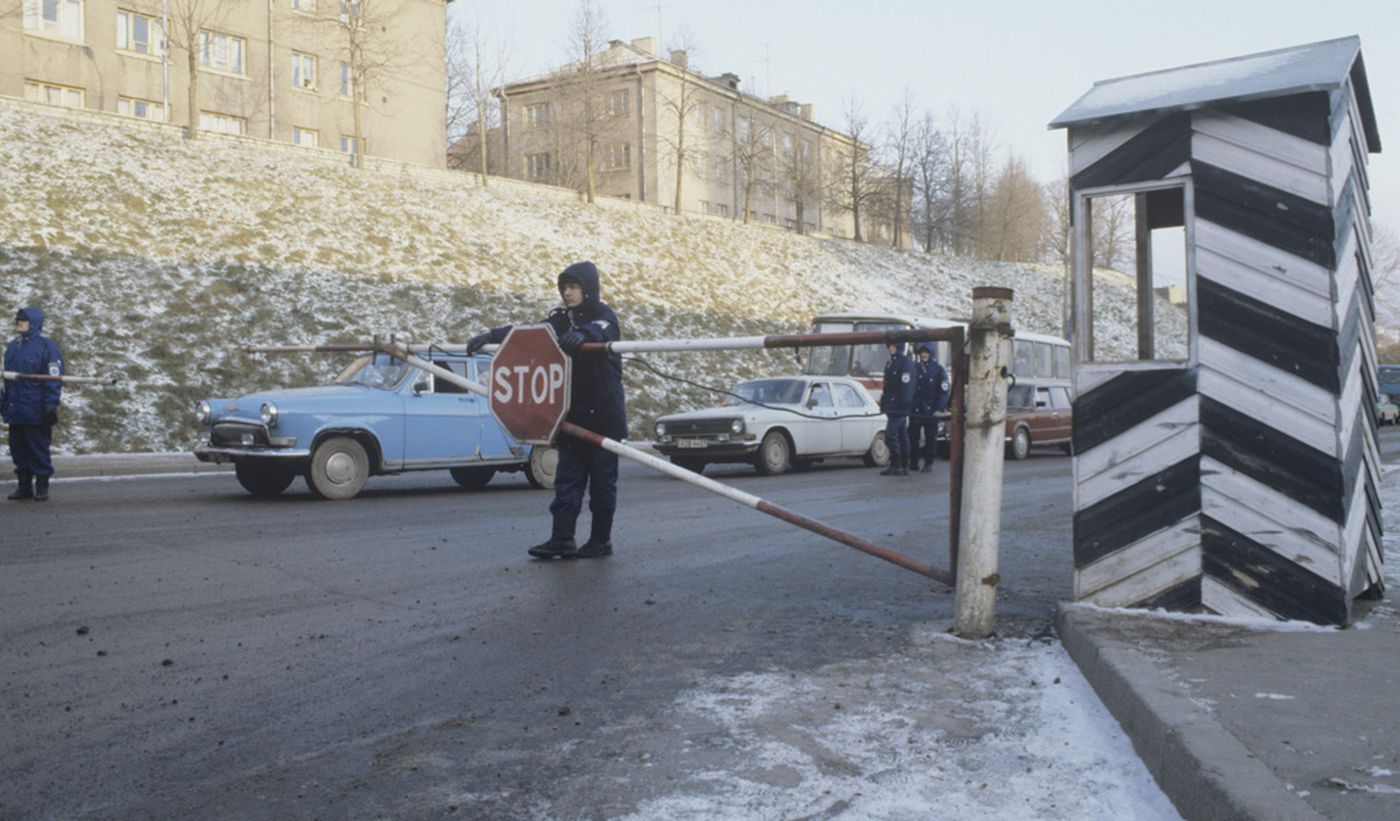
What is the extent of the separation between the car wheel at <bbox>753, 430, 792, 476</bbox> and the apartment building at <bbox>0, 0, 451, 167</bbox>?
24764 mm

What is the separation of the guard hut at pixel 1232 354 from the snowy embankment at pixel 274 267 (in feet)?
56.0

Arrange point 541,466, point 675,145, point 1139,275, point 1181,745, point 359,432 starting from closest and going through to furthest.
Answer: point 1181,745, point 1139,275, point 359,432, point 541,466, point 675,145

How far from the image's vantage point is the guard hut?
4898 mm

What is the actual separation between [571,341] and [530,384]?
19.0 inches

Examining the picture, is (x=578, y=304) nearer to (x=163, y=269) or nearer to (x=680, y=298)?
(x=163, y=269)

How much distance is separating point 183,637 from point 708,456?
1285 centimetres

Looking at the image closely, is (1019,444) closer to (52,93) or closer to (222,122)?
(222,122)

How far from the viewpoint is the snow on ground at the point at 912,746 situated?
319 cm

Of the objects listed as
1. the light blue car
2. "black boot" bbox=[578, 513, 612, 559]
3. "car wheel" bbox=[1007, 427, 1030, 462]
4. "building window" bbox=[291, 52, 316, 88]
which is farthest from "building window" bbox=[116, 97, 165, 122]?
"black boot" bbox=[578, 513, 612, 559]

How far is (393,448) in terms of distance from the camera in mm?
13289

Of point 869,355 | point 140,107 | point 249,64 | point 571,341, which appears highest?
point 249,64

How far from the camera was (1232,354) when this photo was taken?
199 inches

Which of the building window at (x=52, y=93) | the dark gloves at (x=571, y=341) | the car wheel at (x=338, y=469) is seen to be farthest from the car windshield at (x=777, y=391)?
the building window at (x=52, y=93)

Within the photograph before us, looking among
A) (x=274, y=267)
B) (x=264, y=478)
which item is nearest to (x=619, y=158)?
(x=274, y=267)
